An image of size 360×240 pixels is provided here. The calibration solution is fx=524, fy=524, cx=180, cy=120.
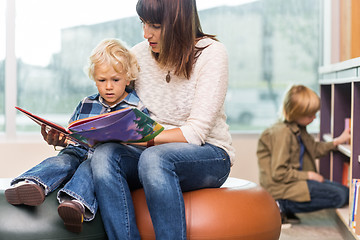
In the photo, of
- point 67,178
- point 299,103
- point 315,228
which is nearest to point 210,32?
point 299,103

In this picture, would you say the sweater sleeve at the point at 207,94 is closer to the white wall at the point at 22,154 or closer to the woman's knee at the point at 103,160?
the woman's knee at the point at 103,160

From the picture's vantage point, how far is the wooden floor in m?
2.58

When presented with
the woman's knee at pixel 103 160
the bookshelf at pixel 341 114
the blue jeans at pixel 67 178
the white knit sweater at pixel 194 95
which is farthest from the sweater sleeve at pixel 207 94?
the bookshelf at pixel 341 114

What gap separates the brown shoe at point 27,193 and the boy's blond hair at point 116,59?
51cm

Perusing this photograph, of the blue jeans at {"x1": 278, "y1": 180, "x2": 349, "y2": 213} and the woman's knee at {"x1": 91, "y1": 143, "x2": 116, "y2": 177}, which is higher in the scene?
the woman's knee at {"x1": 91, "y1": 143, "x2": 116, "y2": 177}

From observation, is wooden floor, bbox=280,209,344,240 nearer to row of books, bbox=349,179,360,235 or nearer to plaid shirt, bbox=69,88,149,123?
row of books, bbox=349,179,360,235

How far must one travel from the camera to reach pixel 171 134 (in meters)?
1.83

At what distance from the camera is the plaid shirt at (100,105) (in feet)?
6.47

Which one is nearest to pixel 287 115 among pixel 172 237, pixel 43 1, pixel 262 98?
pixel 262 98

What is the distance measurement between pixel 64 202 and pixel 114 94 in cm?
48

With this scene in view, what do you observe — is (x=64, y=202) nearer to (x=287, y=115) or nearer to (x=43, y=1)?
(x=287, y=115)

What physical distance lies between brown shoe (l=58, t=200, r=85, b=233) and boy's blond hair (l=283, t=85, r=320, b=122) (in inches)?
60.8

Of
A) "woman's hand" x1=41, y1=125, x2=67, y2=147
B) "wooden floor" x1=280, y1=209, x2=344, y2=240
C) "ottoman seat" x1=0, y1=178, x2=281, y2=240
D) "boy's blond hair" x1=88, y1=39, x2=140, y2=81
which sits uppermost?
"boy's blond hair" x1=88, y1=39, x2=140, y2=81

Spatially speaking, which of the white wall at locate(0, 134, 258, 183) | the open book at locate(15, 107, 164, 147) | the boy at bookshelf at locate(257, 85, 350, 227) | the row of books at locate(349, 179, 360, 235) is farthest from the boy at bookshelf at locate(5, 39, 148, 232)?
the white wall at locate(0, 134, 258, 183)
